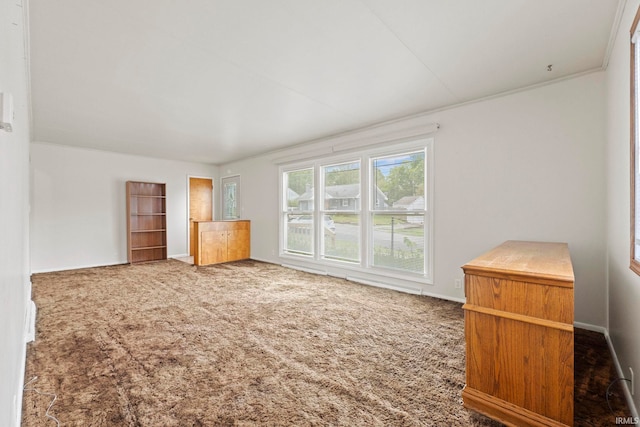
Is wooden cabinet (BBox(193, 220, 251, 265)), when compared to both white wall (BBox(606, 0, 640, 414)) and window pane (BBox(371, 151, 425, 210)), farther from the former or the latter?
white wall (BBox(606, 0, 640, 414))

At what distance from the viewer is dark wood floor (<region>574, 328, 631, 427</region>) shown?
5.34ft

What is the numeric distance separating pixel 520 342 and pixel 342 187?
142 inches

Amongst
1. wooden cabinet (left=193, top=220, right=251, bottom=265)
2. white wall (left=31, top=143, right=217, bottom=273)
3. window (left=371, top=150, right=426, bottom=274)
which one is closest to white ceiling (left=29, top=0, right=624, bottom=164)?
window (left=371, top=150, right=426, bottom=274)

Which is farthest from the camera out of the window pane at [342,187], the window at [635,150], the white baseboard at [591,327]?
the window pane at [342,187]

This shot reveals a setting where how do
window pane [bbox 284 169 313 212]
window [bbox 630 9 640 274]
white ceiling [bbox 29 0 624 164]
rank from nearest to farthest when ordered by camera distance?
window [bbox 630 9 640 274] → white ceiling [bbox 29 0 624 164] → window pane [bbox 284 169 313 212]

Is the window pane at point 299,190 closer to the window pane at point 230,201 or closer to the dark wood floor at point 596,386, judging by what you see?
the window pane at point 230,201

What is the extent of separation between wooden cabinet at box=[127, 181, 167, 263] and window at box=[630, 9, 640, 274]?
290 inches

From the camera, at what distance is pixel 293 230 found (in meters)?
5.84

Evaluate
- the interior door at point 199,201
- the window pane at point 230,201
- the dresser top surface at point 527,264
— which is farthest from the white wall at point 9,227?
the interior door at point 199,201

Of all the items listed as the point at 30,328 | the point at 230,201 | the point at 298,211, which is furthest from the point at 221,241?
the point at 30,328

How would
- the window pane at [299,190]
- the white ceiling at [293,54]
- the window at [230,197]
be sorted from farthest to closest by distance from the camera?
1. the window at [230,197]
2. the window pane at [299,190]
3. the white ceiling at [293,54]

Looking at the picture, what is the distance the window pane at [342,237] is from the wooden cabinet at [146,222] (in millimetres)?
4065

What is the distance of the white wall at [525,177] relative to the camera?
107 inches

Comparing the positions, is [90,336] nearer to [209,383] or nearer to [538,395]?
[209,383]
